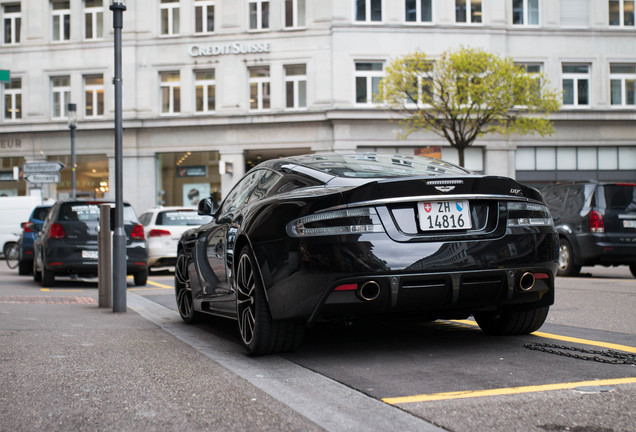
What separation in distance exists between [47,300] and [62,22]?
1081 inches

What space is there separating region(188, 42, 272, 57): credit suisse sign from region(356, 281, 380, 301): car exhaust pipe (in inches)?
1156

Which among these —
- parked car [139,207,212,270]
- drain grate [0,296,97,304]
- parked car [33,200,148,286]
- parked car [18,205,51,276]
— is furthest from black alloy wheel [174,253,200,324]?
parked car [18,205,51,276]

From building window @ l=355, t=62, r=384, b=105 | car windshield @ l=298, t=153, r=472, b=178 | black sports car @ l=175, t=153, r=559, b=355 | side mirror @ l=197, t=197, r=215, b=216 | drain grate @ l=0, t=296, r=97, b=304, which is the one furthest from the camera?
building window @ l=355, t=62, r=384, b=105

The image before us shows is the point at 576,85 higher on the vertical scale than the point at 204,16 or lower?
lower

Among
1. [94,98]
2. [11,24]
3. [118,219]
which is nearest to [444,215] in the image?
[118,219]

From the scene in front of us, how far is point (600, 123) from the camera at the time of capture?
109 ft

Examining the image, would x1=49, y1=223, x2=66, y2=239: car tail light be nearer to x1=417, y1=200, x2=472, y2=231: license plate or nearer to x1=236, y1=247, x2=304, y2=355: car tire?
x1=236, y1=247, x2=304, y2=355: car tire

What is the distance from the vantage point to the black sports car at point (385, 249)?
469 cm

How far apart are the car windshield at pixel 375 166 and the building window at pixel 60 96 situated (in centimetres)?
3151

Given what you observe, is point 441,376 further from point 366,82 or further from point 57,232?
point 366,82

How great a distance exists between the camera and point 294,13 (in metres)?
33.3

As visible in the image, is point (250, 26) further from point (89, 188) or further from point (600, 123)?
point (600, 123)

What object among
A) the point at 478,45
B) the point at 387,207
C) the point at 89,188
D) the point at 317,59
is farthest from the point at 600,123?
the point at 387,207

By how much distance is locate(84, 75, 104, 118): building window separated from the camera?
1375 inches
